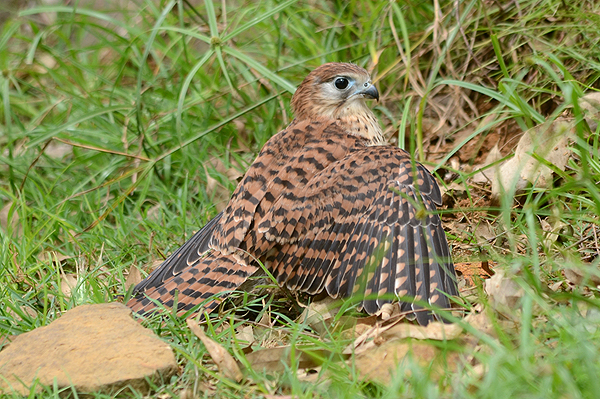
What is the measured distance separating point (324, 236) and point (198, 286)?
66cm

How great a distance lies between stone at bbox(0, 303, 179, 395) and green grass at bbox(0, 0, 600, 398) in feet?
0.39

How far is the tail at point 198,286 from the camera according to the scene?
3.15m

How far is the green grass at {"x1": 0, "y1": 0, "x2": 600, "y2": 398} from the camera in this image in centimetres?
293

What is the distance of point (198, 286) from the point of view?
323cm

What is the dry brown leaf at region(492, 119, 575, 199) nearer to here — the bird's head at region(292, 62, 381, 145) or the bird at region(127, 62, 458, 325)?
the bird at region(127, 62, 458, 325)

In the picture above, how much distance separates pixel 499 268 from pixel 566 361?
0.77 metres

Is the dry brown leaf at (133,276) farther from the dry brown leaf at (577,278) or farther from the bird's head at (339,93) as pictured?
the dry brown leaf at (577,278)

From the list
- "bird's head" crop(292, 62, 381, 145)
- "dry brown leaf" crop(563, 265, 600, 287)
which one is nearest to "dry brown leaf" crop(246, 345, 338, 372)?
"dry brown leaf" crop(563, 265, 600, 287)

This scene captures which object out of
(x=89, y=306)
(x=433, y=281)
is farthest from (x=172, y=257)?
(x=433, y=281)

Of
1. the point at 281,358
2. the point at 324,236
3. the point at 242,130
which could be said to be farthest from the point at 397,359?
the point at 242,130

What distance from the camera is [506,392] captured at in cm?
199

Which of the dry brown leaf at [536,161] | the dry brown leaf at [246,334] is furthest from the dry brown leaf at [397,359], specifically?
the dry brown leaf at [536,161]

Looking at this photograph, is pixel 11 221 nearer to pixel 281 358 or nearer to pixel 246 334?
pixel 246 334

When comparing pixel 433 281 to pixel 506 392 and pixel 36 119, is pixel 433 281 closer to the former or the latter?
pixel 506 392
